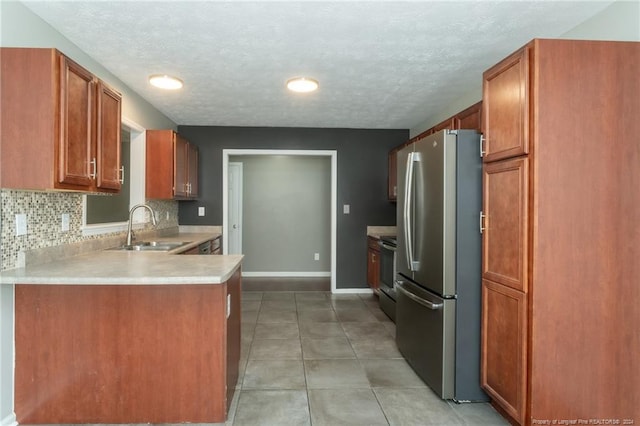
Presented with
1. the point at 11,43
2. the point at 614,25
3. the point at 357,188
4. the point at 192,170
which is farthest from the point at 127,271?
the point at 357,188

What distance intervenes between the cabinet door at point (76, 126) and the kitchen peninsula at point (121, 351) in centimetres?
53

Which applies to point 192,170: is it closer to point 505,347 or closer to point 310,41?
point 310,41

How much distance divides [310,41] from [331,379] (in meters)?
2.36

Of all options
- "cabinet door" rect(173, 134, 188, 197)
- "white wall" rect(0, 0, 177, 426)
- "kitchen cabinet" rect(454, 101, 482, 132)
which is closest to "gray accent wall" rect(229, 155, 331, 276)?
"cabinet door" rect(173, 134, 188, 197)

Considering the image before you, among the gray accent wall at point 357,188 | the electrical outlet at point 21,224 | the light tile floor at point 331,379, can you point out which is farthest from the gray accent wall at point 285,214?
the electrical outlet at point 21,224

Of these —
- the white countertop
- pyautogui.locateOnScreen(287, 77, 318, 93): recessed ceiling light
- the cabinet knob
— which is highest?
pyautogui.locateOnScreen(287, 77, 318, 93): recessed ceiling light

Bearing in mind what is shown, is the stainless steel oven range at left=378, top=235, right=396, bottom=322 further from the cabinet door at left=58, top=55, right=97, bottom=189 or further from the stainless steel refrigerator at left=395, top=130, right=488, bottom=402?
the cabinet door at left=58, top=55, right=97, bottom=189

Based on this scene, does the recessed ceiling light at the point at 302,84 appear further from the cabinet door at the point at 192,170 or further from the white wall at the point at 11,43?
the cabinet door at the point at 192,170

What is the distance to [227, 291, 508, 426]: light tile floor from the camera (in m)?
2.08

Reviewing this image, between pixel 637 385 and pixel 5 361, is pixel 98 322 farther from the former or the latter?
pixel 637 385

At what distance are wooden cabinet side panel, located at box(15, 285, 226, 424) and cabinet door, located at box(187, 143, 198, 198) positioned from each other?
2.64 metres

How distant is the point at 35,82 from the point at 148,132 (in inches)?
80.8

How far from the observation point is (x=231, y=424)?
6.49ft

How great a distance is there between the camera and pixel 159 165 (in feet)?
12.3
